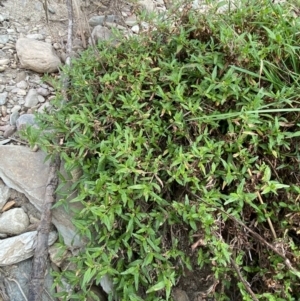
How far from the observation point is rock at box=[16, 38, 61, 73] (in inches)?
99.7

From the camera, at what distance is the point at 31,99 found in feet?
8.01

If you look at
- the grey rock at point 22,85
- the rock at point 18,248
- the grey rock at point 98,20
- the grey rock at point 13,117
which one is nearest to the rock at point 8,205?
the rock at point 18,248

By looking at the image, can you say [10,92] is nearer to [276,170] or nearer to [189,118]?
[189,118]

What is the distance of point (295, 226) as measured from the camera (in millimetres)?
1664

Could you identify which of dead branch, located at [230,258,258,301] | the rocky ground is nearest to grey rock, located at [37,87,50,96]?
the rocky ground

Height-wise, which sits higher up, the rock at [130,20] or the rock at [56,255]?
the rock at [130,20]

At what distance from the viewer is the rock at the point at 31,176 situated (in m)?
1.96

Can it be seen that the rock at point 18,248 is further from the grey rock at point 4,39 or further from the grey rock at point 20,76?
the grey rock at point 4,39

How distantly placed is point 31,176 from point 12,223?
24cm

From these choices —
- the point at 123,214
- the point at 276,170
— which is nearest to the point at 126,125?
the point at 123,214

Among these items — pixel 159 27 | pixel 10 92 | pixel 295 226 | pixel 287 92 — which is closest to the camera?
pixel 295 226

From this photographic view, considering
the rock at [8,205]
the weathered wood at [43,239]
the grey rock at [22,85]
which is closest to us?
the weathered wood at [43,239]

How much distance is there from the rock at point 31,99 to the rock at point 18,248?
81cm

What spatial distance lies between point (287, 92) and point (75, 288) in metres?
1.23
